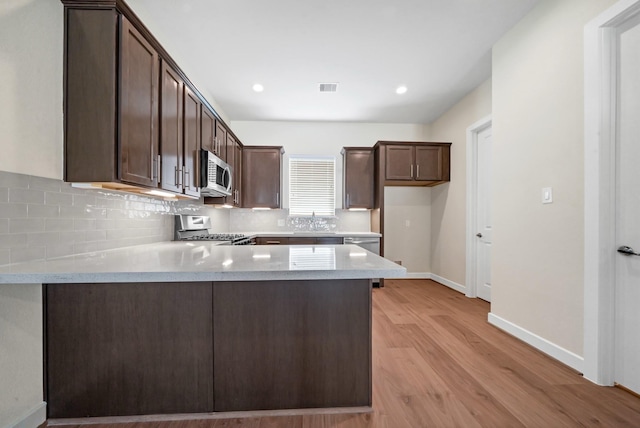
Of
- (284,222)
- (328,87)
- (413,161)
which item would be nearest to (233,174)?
(284,222)

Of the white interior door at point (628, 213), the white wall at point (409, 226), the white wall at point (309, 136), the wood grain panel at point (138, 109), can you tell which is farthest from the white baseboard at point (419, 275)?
the wood grain panel at point (138, 109)

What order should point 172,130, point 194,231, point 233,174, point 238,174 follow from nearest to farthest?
point 172,130, point 194,231, point 233,174, point 238,174

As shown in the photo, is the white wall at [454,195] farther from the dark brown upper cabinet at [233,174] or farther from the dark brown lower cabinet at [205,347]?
the dark brown upper cabinet at [233,174]

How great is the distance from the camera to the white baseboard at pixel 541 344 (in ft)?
6.55

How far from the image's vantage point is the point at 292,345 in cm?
150

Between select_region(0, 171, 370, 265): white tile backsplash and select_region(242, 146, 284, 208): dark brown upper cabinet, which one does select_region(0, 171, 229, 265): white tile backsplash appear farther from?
select_region(242, 146, 284, 208): dark brown upper cabinet

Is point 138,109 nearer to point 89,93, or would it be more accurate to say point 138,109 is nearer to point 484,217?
point 89,93

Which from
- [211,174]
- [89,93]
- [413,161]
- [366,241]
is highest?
[413,161]

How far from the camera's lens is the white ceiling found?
7.70 ft

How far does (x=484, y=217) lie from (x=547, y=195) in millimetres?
1545

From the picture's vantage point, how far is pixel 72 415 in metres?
1.45

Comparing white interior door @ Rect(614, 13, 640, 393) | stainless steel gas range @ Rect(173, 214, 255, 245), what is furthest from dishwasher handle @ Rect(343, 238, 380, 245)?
white interior door @ Rect(614, 13, 640, 393)

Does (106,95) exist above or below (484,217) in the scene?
above

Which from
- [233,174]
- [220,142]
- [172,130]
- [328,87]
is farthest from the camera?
[233,174]
